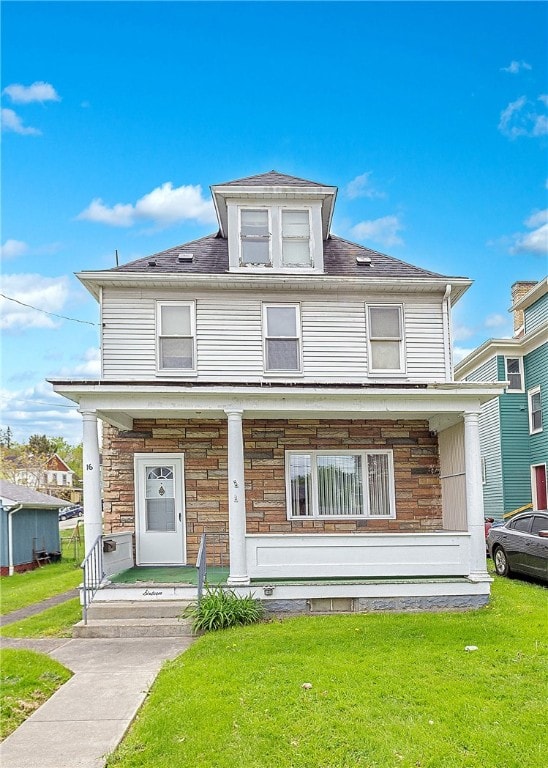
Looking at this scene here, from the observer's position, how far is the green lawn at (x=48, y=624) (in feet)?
30.6

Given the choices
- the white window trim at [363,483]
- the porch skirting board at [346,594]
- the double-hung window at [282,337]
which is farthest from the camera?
the double-hung window at [282,337]

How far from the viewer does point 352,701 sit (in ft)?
17.8

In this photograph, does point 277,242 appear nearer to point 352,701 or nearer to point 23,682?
point 23,682

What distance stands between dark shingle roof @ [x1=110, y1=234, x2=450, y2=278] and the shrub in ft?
20.4

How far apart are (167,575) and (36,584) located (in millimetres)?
6850

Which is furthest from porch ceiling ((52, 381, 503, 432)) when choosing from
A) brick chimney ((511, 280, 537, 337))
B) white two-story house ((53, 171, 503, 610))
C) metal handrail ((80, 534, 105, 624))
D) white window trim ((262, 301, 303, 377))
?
brick chimney ((511, 280, 537, 337))

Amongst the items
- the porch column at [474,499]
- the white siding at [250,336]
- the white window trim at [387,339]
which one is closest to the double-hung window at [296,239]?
the white siding at [250,336]

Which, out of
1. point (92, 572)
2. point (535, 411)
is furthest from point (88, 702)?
point (535, 411)

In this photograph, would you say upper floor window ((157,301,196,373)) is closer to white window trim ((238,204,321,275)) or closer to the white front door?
white window trim ((238,204,321,275))

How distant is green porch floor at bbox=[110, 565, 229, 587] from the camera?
32.9ft

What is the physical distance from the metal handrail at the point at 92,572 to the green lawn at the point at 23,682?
1476 mm

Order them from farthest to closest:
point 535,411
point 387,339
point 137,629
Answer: point 535,411 < point 387,339 < point 137,629

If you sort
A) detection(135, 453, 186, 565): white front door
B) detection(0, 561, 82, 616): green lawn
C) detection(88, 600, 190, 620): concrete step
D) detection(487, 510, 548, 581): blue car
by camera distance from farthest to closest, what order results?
detection(0, 561, 82, 616): green lawn
detection(135, 453, 186, 565): white front door
detection(487, 510, 548, 581): blue car
detection(88, 600, 190, 620): concrete step

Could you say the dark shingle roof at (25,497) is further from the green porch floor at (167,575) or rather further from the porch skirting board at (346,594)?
the porch skirting board at (346,594)
